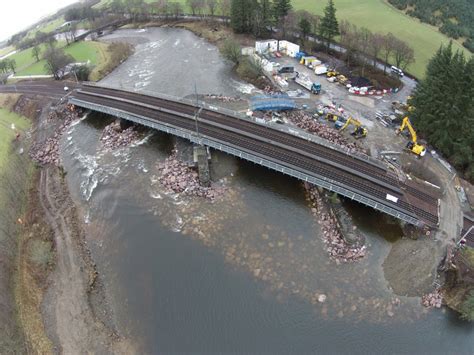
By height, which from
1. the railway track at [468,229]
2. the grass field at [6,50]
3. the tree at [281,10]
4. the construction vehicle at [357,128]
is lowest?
the grass field at [6,50]

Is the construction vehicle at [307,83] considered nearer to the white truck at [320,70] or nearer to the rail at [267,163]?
the white truck at [320,70]

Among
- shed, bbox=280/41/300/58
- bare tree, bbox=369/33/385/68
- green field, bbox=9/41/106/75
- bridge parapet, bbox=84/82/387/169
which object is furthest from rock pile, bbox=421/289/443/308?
green field, bbox=9/41/106/75

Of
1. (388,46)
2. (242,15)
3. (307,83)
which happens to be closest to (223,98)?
(307,83)

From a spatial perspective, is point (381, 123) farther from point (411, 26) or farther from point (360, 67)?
point (411, 26)

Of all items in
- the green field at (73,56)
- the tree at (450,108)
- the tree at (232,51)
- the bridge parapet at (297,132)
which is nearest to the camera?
the tree at (450,108)

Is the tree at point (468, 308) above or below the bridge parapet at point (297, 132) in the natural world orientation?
below

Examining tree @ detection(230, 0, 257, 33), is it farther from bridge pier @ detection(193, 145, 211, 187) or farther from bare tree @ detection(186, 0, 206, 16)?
bridge pier @ detection(193, 145, 211, 187)

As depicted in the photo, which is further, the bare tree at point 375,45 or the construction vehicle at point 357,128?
the bare tree at point 375,45

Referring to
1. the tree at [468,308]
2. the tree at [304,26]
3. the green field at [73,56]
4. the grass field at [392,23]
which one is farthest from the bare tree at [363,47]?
the green field at [73,56]
